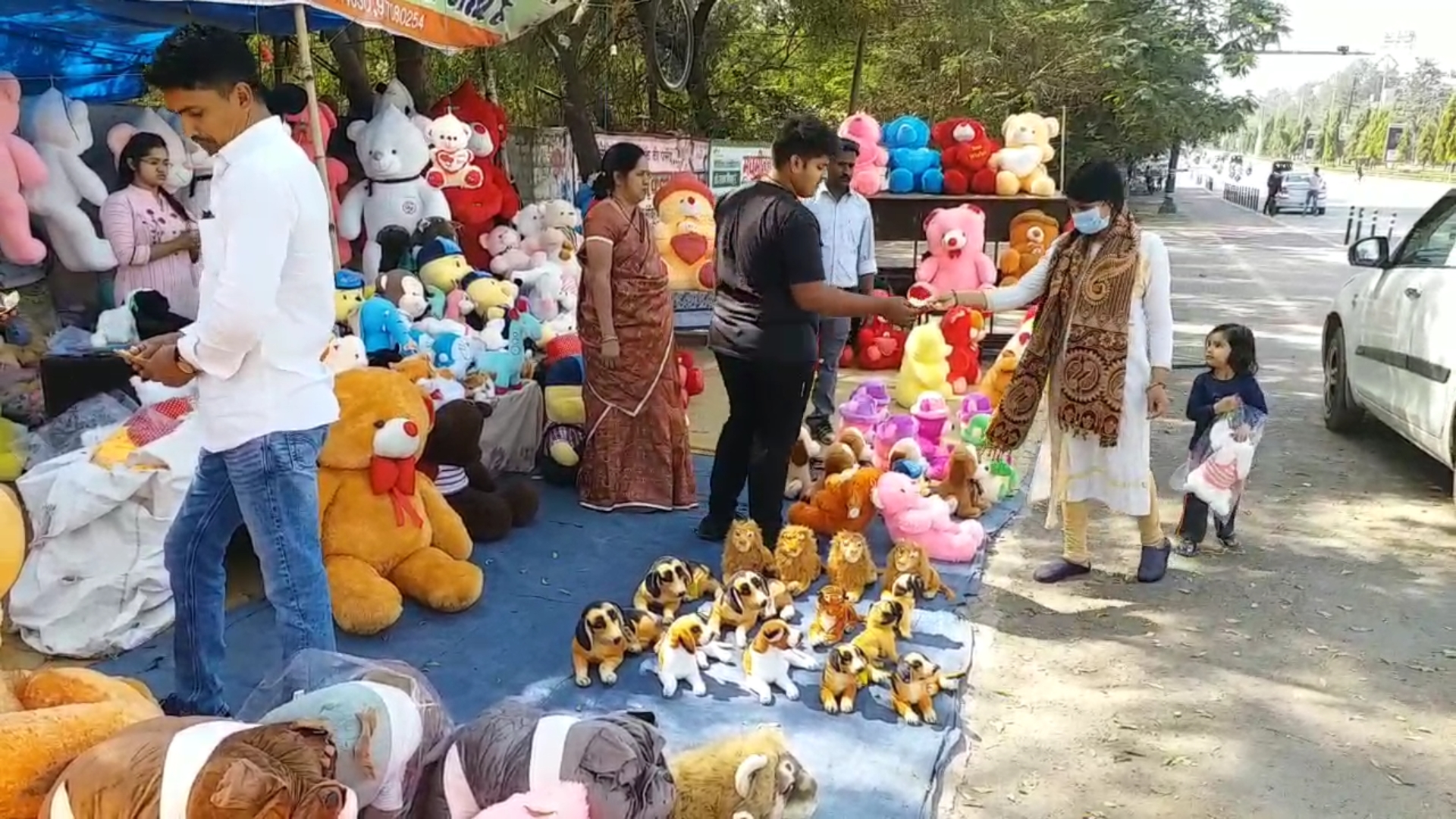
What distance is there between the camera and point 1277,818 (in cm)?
280

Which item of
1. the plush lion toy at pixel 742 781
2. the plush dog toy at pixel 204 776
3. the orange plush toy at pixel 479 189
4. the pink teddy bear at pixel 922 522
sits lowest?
the pink teddy bear at pixel 922 522

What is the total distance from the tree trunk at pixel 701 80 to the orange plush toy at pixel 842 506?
885 centimetres

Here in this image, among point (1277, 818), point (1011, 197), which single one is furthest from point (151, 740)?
point (1011, 197)

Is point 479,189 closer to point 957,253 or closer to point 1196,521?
point 957,253

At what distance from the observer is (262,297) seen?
7.41ft

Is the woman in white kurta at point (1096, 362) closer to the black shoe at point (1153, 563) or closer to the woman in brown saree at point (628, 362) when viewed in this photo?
the black shoe at point (1153, 563)

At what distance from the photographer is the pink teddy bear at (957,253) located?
8.02 meters

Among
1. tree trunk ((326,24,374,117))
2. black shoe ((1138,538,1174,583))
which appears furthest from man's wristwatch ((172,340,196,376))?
tree trunk ((326,24,374,117))

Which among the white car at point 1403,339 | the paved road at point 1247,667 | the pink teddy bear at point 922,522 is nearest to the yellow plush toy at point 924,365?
the paved road at point 1247,667

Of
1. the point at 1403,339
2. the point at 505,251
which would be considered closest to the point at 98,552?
the point at 505,251

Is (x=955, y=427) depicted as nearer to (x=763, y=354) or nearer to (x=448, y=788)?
(x=763, y=354)

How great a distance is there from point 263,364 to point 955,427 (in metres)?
4.60

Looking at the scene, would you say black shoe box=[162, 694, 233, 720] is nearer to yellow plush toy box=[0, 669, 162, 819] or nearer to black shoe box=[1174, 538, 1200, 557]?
yellow plush toy box=[0, 669, 162, 819]

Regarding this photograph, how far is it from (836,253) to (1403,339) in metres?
2.84
